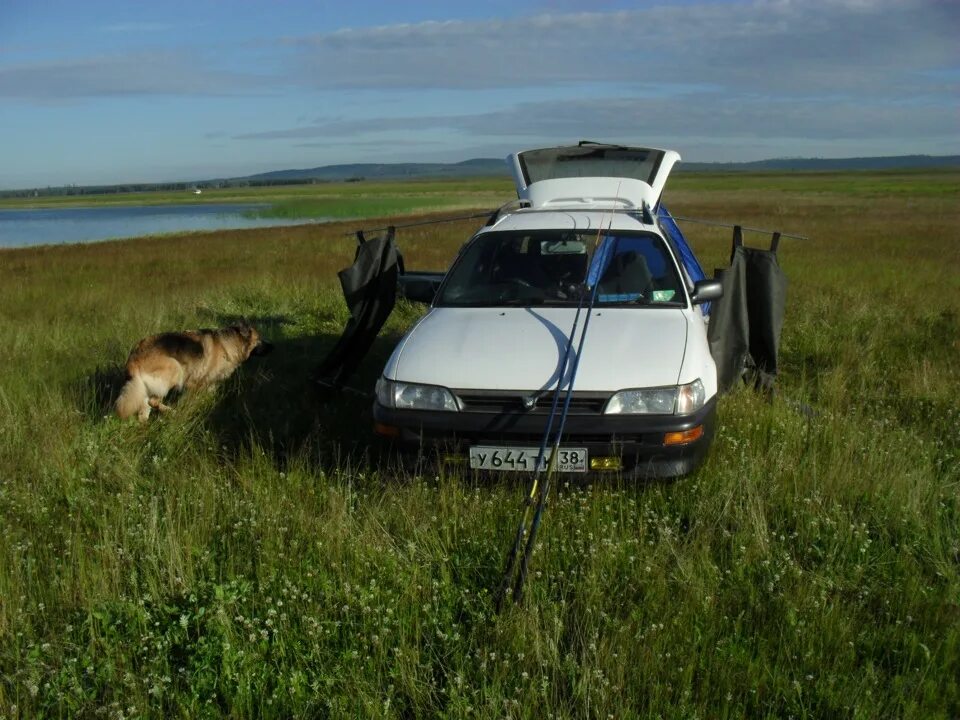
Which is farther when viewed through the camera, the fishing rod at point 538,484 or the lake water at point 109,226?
the lake water at point 109,226

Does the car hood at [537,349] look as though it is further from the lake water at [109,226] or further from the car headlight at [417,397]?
the lake water at [109,226]

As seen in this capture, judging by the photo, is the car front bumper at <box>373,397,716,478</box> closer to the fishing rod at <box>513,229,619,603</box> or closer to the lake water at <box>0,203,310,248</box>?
the fishing rod at <box>513,229,619,603</box>

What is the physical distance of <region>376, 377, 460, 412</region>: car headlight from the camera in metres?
4.43

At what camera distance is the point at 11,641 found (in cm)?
329

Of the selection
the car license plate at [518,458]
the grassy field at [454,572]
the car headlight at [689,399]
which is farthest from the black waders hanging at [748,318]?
the car license plate at [518,458]

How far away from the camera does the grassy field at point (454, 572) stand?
2.96m

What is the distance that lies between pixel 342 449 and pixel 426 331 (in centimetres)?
115

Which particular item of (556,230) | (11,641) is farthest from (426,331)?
(11,641)

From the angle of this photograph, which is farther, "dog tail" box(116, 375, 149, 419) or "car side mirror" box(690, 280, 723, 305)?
"dog tail" box(116, 375, 149, 419)

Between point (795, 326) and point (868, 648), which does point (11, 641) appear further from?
point (795, 326)

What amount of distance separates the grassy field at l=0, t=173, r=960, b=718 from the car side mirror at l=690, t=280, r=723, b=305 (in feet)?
2.93

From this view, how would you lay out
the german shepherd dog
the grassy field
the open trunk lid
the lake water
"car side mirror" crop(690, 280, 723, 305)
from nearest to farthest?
the grassy field, "car side mirror" crop(690, 280, 723, 305), the german shepherd dog, the open trunk lid, the lake water

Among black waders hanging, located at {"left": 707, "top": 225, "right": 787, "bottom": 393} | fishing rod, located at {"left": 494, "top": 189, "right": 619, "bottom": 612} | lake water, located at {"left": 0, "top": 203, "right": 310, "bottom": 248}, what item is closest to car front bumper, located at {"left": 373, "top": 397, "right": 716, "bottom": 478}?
fishing rod, located at {"left": 494, "top": 189, "right": 619, "bottom": 612}

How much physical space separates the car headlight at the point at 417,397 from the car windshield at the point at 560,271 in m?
1.15
